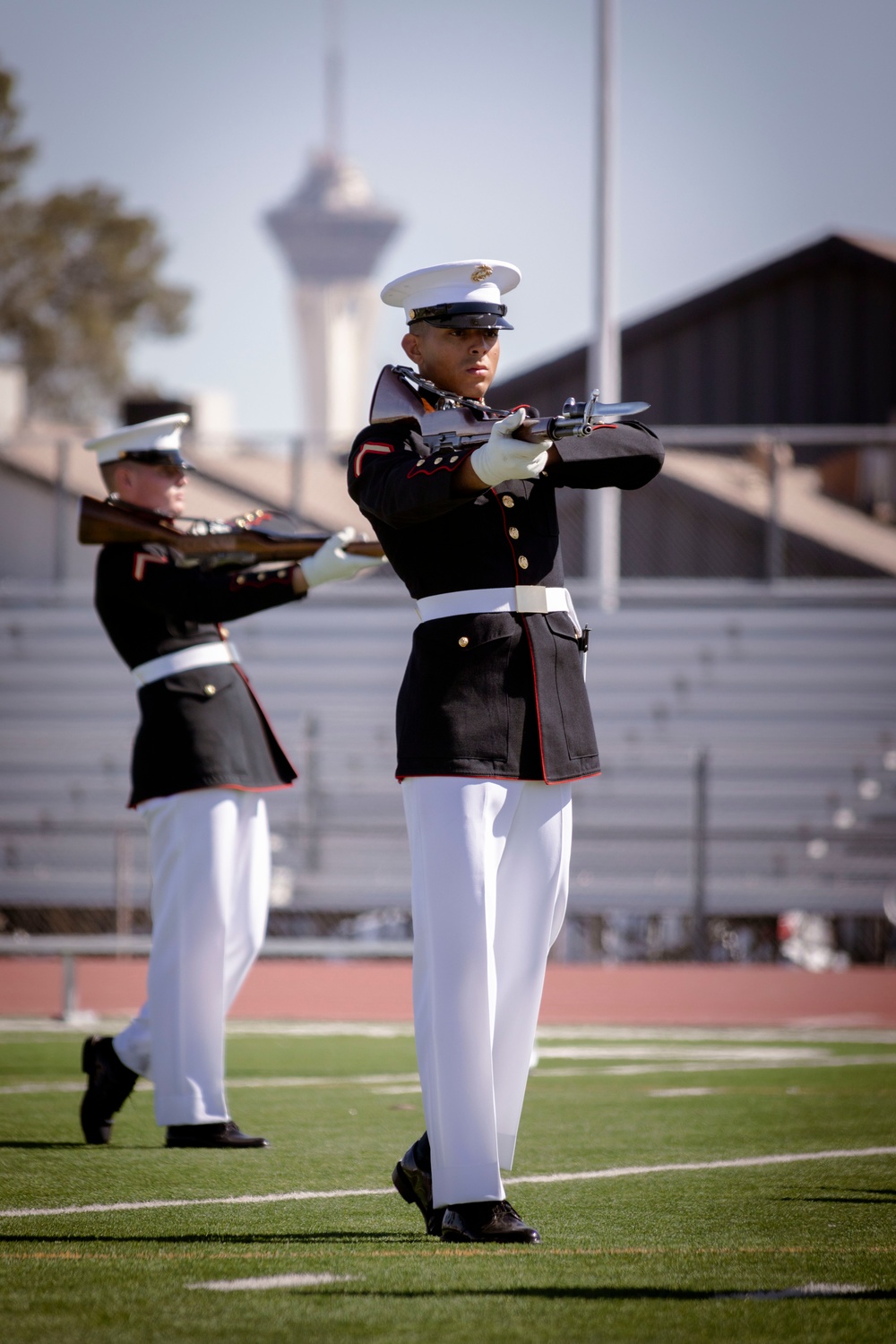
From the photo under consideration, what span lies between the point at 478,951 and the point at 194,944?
5.67 ft

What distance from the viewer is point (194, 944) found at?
5.39m

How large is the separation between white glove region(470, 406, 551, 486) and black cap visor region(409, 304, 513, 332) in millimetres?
460

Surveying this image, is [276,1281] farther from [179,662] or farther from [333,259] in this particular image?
[333,259]

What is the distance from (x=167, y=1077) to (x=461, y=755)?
6.22ft

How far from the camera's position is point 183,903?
212 inches

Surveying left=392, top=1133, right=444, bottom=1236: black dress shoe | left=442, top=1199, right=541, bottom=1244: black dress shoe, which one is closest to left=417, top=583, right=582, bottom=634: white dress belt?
left=392, top=1133, right=444, bottom=1236: black dress shoe

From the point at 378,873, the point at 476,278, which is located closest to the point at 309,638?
the point at 378,873

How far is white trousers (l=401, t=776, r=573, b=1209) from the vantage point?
12.5 feet

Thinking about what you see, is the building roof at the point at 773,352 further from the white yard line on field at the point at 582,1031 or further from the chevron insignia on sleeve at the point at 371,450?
the chevron insignia on sleeve at the point at 371,450

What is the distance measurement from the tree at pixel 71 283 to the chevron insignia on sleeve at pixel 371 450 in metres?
32.0

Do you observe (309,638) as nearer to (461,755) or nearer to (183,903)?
(183,903)

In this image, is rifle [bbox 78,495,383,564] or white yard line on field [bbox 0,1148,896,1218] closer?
white yard line on field [bbox 0,1148,896,1218]

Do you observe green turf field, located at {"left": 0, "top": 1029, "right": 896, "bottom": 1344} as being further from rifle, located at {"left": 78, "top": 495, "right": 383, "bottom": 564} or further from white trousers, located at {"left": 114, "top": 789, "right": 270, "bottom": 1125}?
rifle, located at {"left": 78, "top": 495, "right": 383, "bottom": 564}

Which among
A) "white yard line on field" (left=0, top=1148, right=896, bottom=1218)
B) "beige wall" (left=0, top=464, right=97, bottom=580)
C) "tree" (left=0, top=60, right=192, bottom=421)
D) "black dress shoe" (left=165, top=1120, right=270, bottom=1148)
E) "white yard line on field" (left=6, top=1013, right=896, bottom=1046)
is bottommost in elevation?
"white yard line on field" (left=6, top=1013, right=896, bottom=1046)
